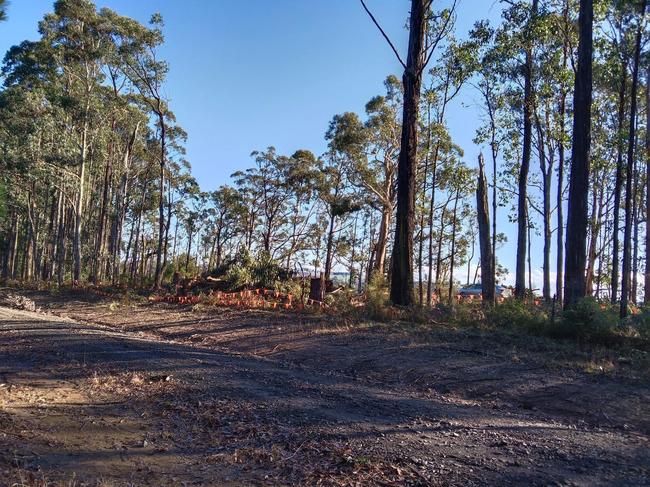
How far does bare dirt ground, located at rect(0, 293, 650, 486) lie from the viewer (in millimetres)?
4625

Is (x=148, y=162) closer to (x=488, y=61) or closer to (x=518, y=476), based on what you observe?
(x=488, y=61)

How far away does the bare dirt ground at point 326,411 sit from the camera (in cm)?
462

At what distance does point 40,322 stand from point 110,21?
20862mm

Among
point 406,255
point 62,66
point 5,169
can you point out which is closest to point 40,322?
point 406,255

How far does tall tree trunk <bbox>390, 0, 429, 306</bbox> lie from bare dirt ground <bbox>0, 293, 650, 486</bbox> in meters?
3.30

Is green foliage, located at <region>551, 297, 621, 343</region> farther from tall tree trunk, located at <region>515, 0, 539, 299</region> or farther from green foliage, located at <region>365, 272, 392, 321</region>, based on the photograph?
tall tree trunk, located at <region>515, 0, 539, 299</region>

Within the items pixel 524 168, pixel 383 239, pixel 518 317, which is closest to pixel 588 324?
pixel 518 317

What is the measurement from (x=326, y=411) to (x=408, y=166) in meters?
10.2

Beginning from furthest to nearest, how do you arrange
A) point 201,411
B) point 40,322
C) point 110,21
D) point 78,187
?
point 78,187
point 110,21
point 40,322
point 201,411

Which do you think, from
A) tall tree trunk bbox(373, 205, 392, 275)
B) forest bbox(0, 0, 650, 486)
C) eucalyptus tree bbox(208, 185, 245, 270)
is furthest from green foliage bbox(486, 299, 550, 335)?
eucalyptus tree bbox(208, 185, 245, 270)

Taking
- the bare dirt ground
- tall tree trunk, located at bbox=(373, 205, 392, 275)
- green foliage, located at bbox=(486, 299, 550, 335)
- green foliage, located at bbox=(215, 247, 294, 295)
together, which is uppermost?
tall tree trunk, located at bbox=(373, 205, 392, 275)

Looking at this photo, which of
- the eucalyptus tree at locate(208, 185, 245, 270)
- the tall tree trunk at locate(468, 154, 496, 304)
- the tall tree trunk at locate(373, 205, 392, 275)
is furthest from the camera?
the eucalyptus tree at locate(208, 185, 245, 270)

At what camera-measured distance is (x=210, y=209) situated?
178 ft

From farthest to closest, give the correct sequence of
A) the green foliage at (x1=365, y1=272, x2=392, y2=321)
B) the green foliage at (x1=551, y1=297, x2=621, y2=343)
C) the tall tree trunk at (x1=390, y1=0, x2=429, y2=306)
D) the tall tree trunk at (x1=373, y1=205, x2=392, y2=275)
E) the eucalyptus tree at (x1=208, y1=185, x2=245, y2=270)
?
the eucalyptus tree at (x1=208, y1=185, x2=245, y2=270)
the tall tree trunk at (x1=373, y1=205, x2=392, y2=275)
the tall tree trunk at (x1=390, y1=0, x2=429, y2=306)
the green foliage at (x1=365, y1=272, x2=392, y2=321)
the green foliage at (x1=551, y1=297, x2=621, y2=343)
